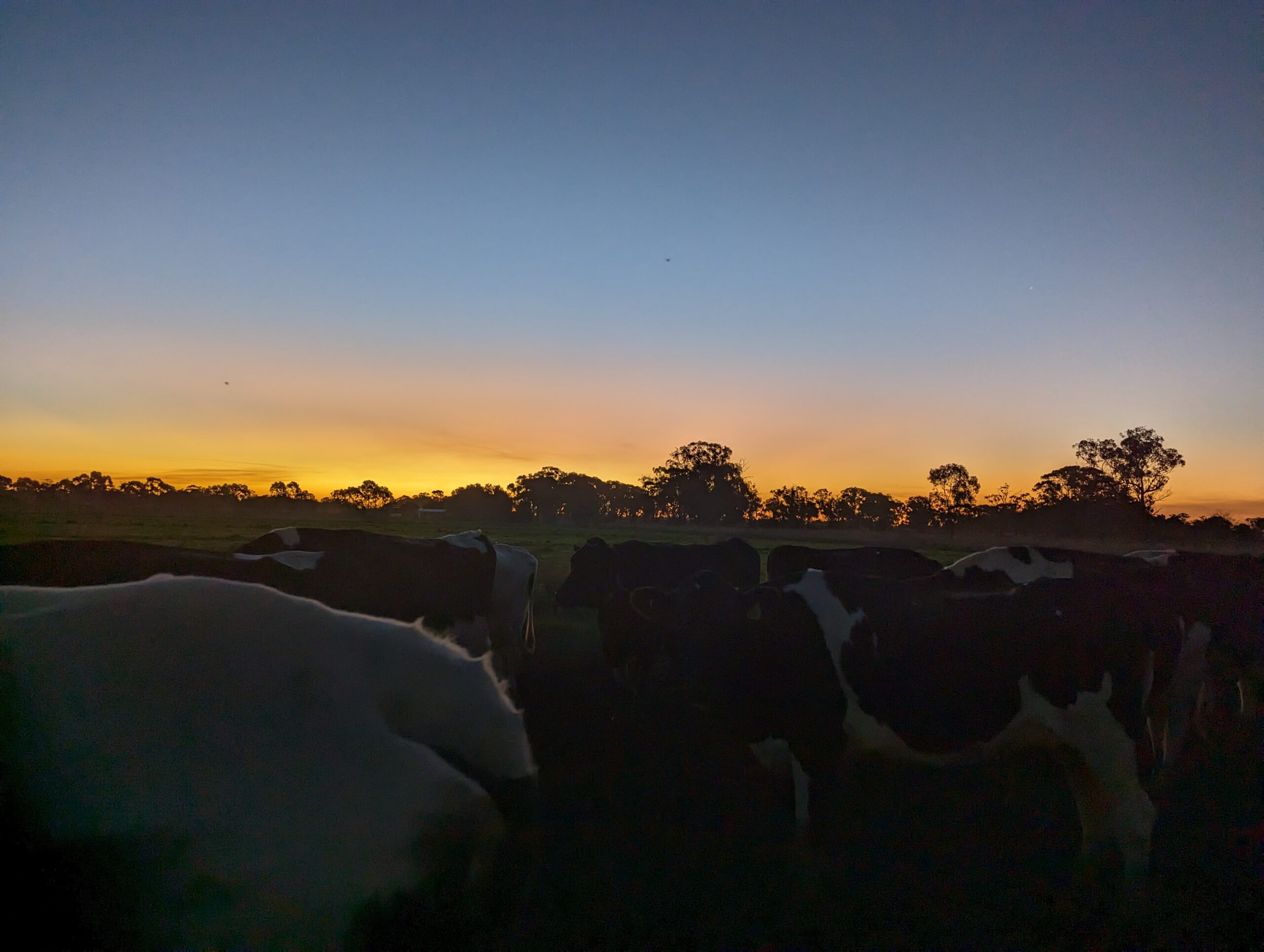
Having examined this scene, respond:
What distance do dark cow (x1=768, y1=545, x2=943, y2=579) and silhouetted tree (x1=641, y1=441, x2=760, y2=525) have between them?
58006mm

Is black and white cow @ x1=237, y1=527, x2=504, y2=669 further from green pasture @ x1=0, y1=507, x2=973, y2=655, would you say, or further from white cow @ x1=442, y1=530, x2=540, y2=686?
green pasture @ x1=0, y1=507, x2=973, y2=655

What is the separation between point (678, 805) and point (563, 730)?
2.20 meters

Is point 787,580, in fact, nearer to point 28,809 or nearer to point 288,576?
point 28,809

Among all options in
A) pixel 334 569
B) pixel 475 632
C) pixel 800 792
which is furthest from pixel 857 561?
pixel 334 569

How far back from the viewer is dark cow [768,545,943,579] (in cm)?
1008

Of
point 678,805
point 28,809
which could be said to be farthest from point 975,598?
point 28,809

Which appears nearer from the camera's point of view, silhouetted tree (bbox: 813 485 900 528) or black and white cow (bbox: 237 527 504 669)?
black and white cow (bbox: 237 527 504 669)

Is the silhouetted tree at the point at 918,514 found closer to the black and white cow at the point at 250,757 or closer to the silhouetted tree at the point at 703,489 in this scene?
the silhouetted tree at the point at 703,489

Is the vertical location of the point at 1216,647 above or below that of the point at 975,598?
below

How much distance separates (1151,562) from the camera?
27.6 feet

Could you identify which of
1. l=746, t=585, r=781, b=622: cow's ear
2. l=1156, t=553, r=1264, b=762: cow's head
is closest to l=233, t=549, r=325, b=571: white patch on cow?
l=746, t=585, r=781, b=622: cow's ear

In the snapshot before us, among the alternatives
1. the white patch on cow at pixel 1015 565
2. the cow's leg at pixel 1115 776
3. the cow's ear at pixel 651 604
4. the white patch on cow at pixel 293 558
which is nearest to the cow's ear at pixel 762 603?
the cow's ear at pixel 651 604

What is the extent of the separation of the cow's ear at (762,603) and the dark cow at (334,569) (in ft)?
7.38

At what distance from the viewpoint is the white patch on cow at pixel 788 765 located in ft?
14.8
